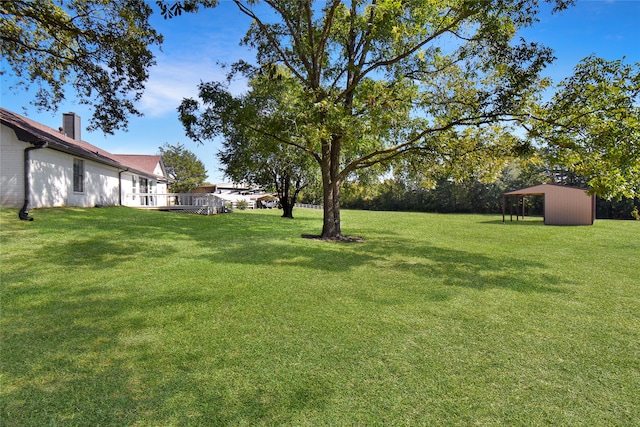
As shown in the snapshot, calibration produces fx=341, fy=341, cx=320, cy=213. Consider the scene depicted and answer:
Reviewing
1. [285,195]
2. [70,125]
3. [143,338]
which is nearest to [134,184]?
[70,125]

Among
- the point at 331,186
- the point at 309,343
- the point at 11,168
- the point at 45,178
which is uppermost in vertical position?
the point at 11,168

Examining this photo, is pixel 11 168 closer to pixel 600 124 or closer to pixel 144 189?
pixel 144 189

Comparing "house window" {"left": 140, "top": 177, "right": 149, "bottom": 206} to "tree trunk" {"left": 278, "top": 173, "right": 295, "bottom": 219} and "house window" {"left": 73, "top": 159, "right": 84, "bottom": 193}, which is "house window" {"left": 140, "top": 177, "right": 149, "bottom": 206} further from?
"tree trunk" {"left": 278, "top": 173, "right": 295, "bottom": 219}

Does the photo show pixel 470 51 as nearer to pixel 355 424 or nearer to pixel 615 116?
pixel 615 116

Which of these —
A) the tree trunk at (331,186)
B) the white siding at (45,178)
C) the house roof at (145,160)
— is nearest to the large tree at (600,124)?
the tree trunk at (331,186)

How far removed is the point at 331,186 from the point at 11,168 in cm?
1163

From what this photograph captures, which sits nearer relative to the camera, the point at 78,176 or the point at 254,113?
the point at 254,113

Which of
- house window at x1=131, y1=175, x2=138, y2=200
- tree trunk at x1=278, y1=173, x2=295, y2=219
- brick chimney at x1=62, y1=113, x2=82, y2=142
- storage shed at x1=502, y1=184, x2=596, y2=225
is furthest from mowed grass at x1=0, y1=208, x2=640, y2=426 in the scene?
tree trunk at x1=278, y1=173, x2=295, y2=219

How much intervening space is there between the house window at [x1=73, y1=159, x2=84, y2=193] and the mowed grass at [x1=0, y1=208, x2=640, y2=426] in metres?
9.68

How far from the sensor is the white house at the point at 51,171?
1233cm

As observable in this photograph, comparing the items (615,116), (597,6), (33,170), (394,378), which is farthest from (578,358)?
(33,170)

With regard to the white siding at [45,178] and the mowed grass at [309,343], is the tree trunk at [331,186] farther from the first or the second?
the white siding at [45,178]

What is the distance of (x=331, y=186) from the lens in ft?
40.3

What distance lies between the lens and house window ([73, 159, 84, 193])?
15.7 meters
